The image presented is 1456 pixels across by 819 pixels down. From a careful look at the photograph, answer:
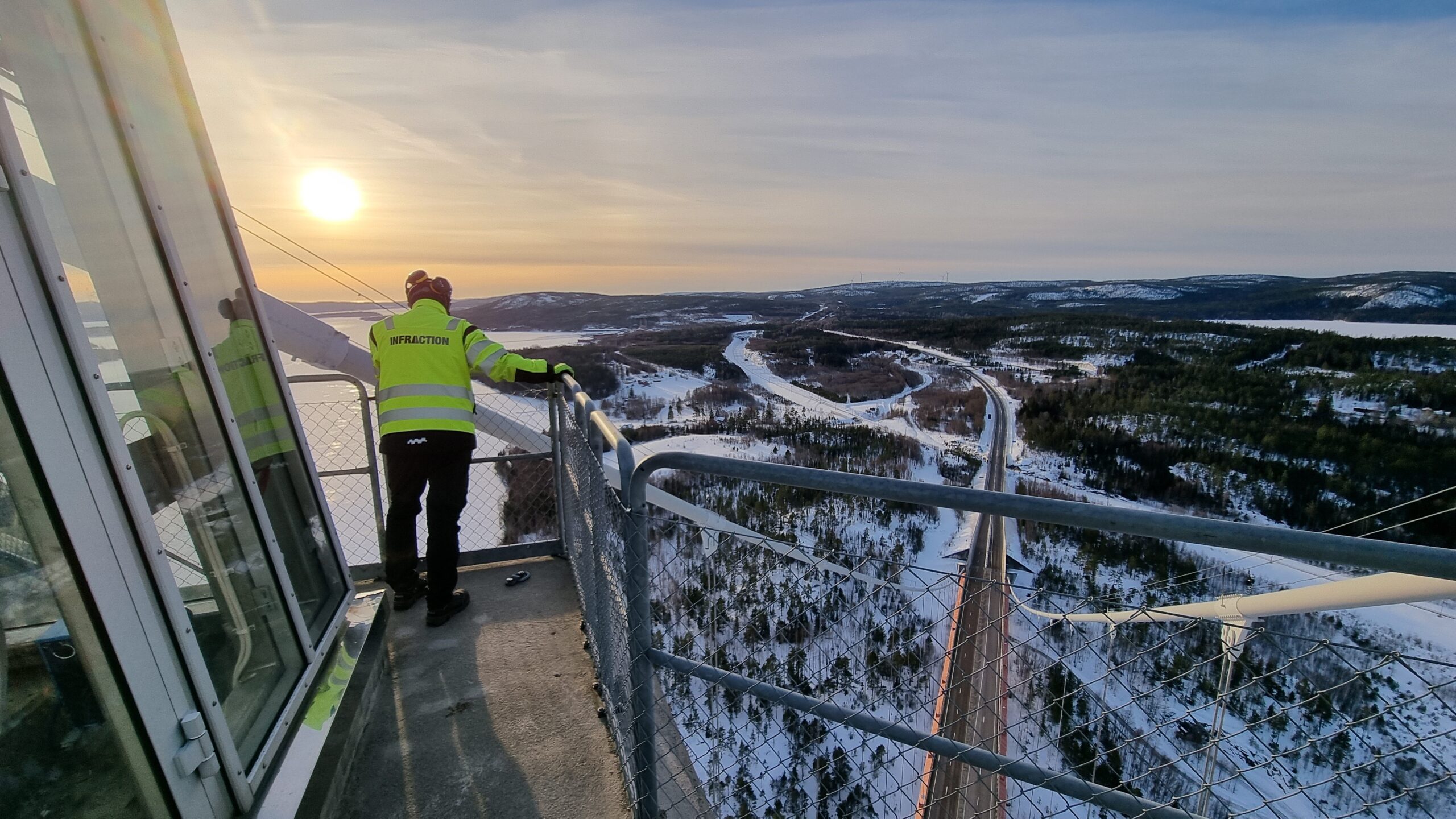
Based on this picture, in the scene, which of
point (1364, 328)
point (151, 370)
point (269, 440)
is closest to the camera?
point (151, 370)

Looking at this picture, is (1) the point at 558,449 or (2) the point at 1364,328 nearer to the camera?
(1) the point at 558,449

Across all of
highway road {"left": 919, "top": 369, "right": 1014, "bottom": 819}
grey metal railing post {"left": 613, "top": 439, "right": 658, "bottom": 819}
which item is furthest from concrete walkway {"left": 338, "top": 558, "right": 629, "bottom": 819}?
highway road {"left": 919, "top": 369, "right": 1014, "bottom": 819}

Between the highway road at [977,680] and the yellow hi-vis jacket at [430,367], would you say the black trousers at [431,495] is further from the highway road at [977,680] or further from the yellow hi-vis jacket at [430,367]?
the highway road at [977,680]

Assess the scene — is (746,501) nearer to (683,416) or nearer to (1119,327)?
(683,416)

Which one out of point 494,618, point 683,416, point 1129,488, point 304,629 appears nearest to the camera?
point 304,629

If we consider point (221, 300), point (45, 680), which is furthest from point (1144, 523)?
point (221, 300)

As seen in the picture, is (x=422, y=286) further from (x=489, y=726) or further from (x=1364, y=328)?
(x=1364, y=328)

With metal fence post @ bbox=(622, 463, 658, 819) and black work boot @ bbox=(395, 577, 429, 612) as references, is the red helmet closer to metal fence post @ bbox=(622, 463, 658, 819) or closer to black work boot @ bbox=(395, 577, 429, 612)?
black work boot @ bbox=(395, 577, 429, 612)

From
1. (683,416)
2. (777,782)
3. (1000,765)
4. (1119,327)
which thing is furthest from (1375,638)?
(1119,327)

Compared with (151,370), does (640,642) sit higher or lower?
lower
